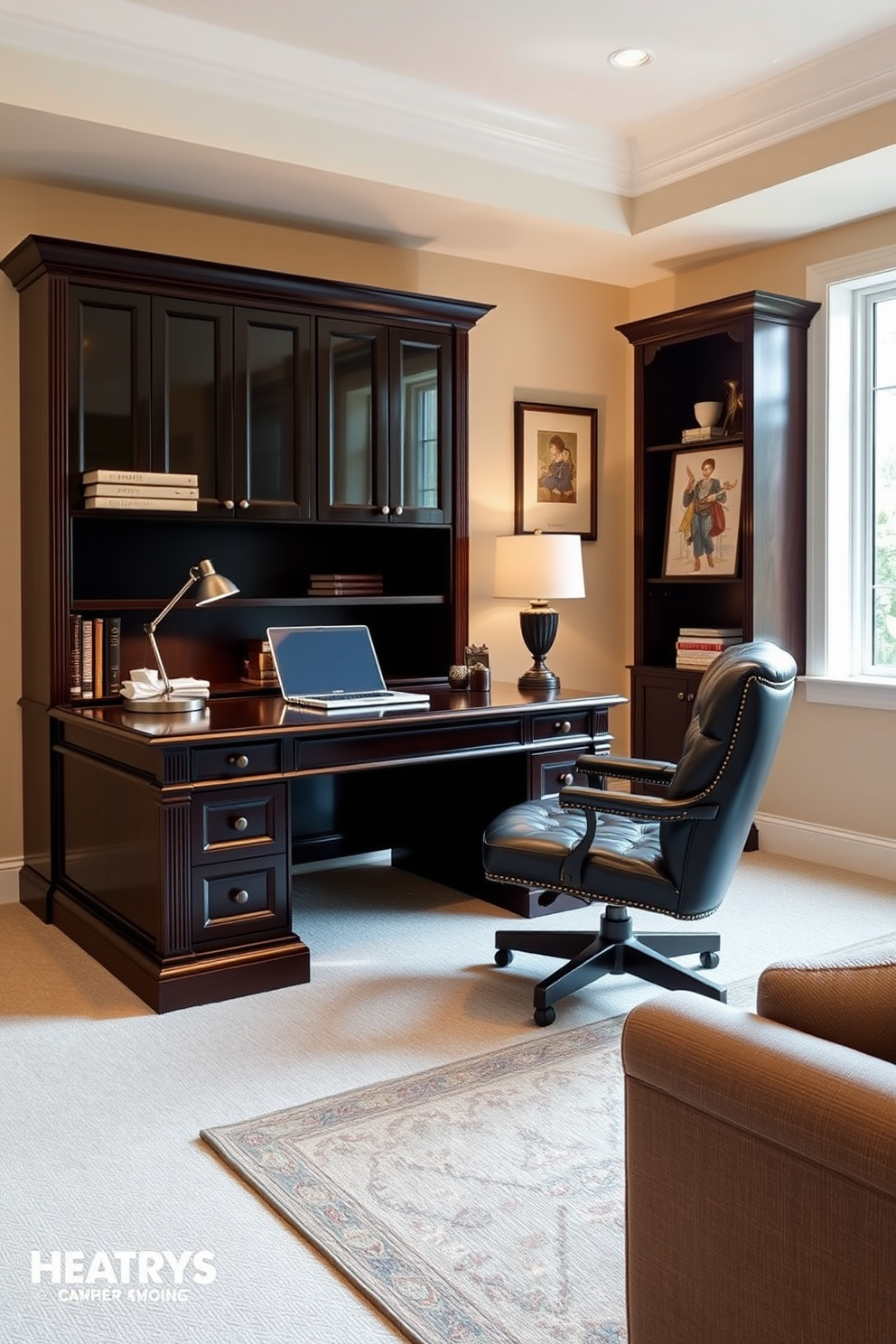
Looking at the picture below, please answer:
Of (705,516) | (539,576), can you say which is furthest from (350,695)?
(705,516)

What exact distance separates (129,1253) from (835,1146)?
135 cm

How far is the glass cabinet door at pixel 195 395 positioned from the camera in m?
3.88

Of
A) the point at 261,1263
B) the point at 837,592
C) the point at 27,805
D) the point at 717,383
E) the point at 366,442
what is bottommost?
the point at 261,1263

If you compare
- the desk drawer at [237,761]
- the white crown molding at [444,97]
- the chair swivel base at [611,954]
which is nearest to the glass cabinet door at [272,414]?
the white crown molding at [444,97]

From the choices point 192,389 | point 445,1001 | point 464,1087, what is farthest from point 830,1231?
point 192,389

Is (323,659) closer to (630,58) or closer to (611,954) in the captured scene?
(611,954)

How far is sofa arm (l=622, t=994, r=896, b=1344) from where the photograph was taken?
1.20 m

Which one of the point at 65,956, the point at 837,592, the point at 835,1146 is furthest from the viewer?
Answer: the point at 837,592

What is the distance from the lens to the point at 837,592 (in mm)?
4891

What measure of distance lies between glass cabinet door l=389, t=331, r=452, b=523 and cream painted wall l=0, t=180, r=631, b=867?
56 centimetres

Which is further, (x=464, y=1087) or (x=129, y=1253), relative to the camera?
(x=464, y=1087)

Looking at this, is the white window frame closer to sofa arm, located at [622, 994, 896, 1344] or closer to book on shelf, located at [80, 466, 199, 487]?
book on shelf, located at [80, 466, 199, 487]

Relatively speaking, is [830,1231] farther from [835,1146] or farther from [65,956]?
[65,956]

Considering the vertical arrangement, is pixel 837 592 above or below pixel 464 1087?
above
